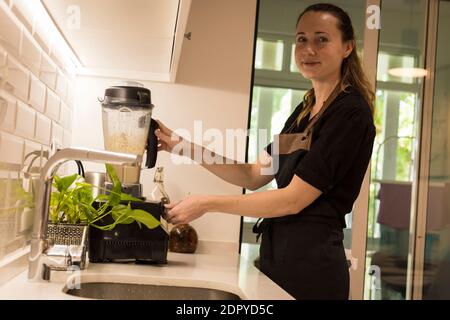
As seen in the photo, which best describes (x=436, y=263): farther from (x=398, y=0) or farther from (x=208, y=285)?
(x=208, y=285)

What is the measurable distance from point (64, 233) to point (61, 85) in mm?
508

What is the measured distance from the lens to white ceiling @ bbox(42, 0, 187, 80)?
2.88 ft

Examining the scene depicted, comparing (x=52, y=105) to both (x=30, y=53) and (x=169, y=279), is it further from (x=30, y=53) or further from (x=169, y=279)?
(x=169, y=279)

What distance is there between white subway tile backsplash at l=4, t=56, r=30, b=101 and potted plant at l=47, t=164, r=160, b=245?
17 cm

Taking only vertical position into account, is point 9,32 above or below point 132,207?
above

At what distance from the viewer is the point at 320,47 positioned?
143 centimetres

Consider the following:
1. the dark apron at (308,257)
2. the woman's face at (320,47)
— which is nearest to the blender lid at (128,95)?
the dark apron at (308,257)

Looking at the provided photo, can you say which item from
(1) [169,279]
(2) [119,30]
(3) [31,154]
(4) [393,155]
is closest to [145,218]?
(1) [169,279]

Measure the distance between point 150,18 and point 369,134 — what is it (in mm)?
517

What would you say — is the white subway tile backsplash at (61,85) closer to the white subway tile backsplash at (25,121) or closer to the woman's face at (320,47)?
the white subway tile backsplash at (25,121)

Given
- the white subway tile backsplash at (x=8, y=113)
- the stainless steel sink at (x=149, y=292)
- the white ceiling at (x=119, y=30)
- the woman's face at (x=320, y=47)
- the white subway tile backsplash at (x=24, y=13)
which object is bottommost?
the stainless steel sink at (x=149, y=292)

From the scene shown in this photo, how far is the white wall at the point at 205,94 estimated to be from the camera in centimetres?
166

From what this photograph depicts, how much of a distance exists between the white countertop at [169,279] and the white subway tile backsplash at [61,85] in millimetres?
449

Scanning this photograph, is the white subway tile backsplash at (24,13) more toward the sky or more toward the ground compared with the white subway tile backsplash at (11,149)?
more toward the sky
